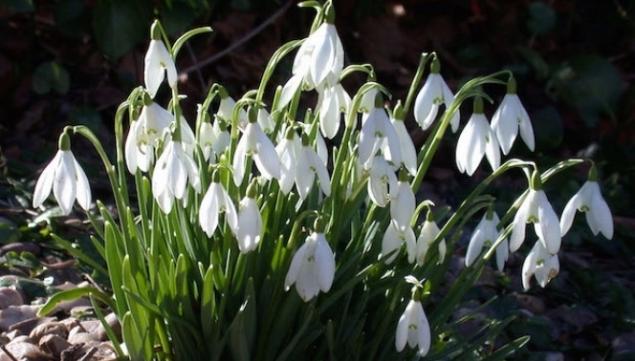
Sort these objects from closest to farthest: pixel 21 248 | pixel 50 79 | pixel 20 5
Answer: pixel 21 248
pixel 20 5
pixel 50 79

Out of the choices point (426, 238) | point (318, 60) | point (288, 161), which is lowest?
point (426, 238)

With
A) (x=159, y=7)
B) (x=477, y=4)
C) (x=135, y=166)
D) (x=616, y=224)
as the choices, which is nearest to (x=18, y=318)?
(x=135, y=166)

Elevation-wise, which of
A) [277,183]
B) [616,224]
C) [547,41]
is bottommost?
[616,224]

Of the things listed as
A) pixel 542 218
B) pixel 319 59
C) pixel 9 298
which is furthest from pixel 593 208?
pixel 9 298

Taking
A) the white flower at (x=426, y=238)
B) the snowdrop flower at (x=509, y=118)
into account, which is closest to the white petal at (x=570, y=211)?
the snowdrop flower at (x=509, y=118)

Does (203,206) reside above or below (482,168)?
above

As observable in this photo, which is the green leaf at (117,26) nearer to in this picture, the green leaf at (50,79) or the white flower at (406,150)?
the green leaf at (50,79)

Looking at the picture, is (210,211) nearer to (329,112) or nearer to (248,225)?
(248,225)

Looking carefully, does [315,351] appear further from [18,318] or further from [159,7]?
[159,7]
